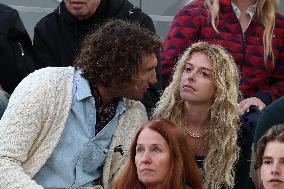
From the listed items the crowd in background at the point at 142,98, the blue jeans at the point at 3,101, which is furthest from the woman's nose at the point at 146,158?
the blue jeans at the point at 3,101

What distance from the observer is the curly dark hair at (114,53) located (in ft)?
14.2

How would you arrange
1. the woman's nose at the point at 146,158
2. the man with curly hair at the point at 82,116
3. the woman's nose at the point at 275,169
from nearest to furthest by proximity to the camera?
the woman's nose at the point at 275,169 → the woman's nose at the point at 146,158 → the man with curly hair at the point at 82,116

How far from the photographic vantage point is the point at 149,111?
4.91 meters

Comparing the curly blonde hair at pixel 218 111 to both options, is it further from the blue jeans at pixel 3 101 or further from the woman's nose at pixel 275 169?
the blue jeans at pixel 3 101

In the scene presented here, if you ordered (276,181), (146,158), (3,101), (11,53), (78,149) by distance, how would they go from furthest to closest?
(11,53)
(3,101)
(78,149)
(146,158)
(276,181)

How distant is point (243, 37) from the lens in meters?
5.16

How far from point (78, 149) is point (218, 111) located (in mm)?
870

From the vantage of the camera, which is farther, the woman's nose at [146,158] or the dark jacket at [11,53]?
the dark jacket at [11,53]

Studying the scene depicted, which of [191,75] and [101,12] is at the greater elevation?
[101,12]

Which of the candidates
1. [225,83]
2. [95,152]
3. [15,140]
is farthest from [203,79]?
[15,140]

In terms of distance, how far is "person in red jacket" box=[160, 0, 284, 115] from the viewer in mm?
5133

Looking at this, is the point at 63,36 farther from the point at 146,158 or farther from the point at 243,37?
the point at 146,158

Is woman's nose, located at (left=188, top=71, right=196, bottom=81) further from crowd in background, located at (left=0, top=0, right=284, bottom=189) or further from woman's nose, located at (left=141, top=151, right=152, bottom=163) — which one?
woman's nose, located at (left=141, top=151, right=152, bottom=163)

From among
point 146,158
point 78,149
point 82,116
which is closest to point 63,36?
point 82,116
